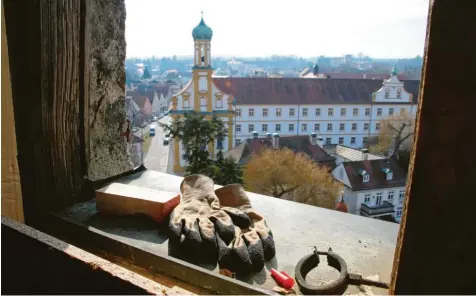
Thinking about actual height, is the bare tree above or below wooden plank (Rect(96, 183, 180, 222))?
below

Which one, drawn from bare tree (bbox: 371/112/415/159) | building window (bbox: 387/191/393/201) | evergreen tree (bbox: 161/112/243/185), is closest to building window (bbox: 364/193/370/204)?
building window (bbox: 387/191/393/201)

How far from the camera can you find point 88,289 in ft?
2.80

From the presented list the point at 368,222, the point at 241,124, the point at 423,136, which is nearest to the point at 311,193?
the point at 241,124

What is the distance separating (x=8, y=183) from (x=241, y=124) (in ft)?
83.2

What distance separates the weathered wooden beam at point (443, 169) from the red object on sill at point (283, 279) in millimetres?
571

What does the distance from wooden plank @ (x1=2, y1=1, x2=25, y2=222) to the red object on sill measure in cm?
97

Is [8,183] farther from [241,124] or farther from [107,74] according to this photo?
[241,124]

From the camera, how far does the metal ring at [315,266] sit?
1013mm

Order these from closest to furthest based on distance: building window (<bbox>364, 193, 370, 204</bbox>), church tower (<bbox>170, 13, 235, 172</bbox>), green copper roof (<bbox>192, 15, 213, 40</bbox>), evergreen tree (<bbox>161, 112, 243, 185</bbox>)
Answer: evergreen tree (<bbox>161, 112, 243, 185</bbox>)
building window (<bbox>364, 193, 370, 204</bbox>)
green copper roof (<bbox>192, 15, 213, 40</bbox>)
church tower (<bbox>170, 13, 235, 172</bbox>)

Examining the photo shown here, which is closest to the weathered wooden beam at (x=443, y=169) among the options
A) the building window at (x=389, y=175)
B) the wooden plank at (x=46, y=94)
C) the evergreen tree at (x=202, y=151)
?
the wooden plank at (x=46, y=94)

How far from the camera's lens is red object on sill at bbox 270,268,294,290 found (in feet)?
3.45

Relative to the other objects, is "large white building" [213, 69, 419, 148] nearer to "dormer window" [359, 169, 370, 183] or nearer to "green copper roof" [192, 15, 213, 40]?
"green copper roof" [192, 15, 213, 40]

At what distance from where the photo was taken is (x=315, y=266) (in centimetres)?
117

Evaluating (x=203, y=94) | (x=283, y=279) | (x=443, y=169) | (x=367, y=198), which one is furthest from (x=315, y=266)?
(x=203, y=94)
